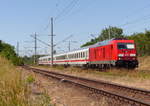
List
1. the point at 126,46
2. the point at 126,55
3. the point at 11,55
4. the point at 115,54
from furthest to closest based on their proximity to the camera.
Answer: the point at 11,55 < the point at 126,46 < the point at 126,55 < the point at 115,54

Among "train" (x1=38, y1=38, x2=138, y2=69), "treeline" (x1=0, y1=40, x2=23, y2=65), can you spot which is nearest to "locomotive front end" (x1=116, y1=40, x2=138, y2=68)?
"train" (x1=38, y1=38, x2=138, y2=69)

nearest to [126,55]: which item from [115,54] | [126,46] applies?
[126,46]

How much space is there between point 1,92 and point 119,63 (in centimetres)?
1798

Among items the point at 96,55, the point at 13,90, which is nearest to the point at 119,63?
the point at 96,55

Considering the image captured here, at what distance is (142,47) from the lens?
164ft

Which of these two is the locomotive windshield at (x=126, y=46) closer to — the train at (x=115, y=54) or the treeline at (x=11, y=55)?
the train at (x=115, y=54)

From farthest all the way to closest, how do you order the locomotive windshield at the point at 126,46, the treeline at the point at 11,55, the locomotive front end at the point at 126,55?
the treeline at the point at 11,55 → the locomotive windshield at the point at 126,46 → the locomotive front end at the point at 126,55

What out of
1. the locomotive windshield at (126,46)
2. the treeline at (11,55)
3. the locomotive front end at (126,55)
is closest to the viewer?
the locomotive front end at (126,55)

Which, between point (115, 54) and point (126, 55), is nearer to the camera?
point (115, 54)

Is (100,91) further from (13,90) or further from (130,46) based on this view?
(130,46)

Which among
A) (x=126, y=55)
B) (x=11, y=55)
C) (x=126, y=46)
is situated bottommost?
(x=126, y=55)

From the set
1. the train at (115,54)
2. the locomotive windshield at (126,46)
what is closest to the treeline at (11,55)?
the train at (115,54)

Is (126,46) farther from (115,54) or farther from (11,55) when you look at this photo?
(11,55)

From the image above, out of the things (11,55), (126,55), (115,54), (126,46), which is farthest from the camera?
(11,55)
